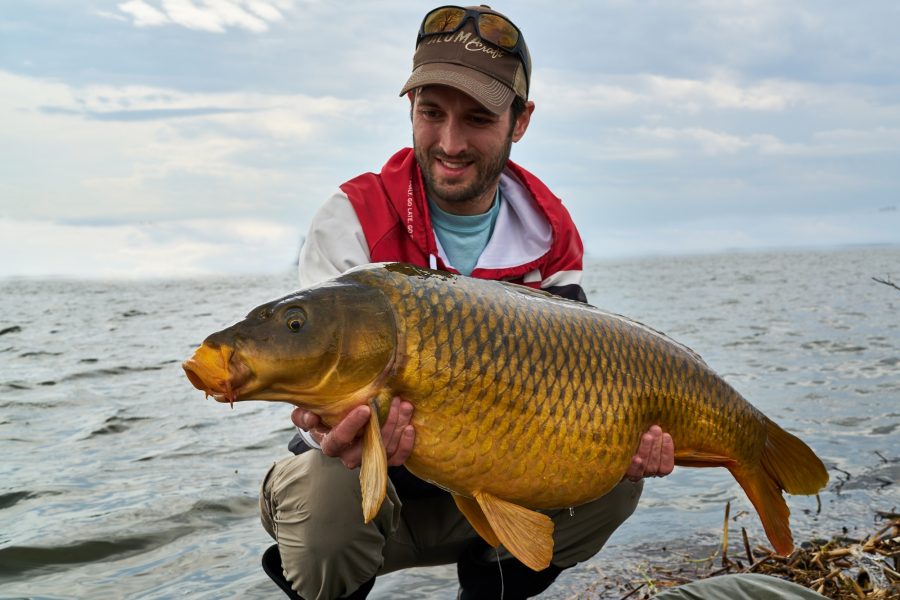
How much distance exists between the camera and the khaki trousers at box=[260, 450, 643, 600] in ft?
9.00

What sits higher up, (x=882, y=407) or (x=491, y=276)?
(x=491, y=276)

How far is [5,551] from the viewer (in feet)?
13.5

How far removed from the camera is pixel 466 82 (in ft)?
9.98

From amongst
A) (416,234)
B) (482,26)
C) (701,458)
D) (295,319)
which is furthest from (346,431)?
(482,26)

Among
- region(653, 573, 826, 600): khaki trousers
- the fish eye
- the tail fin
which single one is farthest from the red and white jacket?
region(653, 573, 826, 600): khaki trousers

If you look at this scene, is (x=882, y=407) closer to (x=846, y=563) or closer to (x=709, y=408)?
(x=846, y=563)

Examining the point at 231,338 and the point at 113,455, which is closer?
the point at 231,338

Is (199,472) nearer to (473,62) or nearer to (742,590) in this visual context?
(473,62)

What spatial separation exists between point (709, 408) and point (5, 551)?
3.40 metres

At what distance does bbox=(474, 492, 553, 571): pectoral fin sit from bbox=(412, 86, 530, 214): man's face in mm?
1285

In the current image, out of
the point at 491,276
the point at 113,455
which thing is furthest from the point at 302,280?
the point at 113,455

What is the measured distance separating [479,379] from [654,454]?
2.27ft

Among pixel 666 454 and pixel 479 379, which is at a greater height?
pixel 479 379

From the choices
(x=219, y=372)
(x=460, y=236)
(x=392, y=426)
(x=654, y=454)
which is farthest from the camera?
(x=460, y=236)
